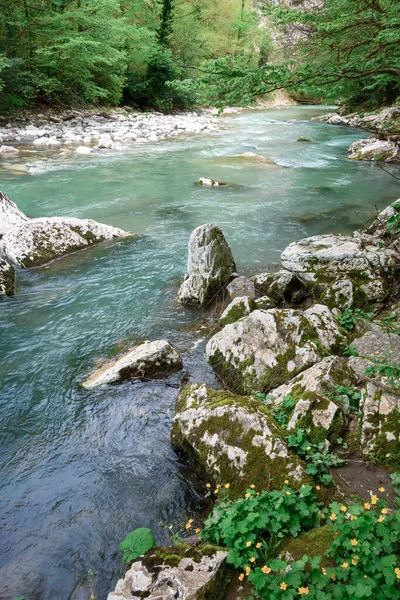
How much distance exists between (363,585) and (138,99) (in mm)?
34253

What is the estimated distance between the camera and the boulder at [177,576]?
2.02 m

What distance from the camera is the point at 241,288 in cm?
588

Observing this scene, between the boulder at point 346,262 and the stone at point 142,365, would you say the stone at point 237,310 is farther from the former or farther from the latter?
the boulder at point 346,262

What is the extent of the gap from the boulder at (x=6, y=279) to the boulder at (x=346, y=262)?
4.38m

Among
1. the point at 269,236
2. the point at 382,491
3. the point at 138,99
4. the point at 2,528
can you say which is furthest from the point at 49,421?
the point at 138,99

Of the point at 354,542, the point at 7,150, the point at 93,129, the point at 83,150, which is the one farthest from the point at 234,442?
the point at 93,129

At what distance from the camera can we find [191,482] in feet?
10.4

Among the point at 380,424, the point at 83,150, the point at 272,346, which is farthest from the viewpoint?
the point at 83,150

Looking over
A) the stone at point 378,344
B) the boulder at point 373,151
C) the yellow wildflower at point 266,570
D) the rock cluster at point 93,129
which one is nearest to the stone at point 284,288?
the stone at point 378,344

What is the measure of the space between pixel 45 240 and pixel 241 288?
4.02 m

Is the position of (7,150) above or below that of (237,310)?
above

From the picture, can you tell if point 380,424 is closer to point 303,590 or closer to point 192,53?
point 303,590

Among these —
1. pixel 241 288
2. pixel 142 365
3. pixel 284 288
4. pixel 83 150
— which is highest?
pixel 83 150

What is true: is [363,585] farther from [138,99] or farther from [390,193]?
[138,99]
